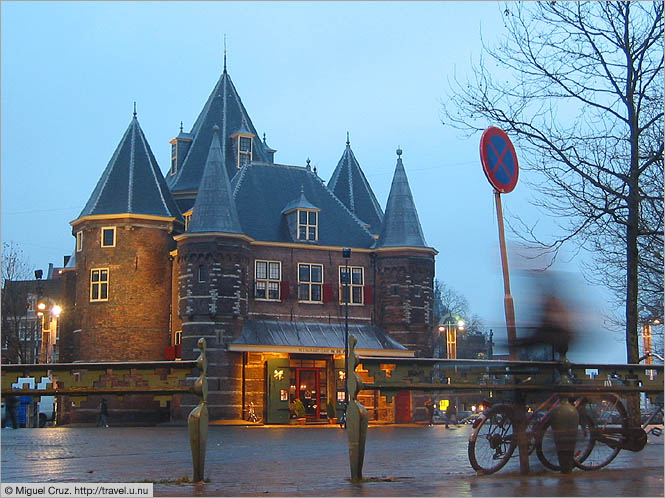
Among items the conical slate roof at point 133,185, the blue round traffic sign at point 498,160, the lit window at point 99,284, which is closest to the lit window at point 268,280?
the conical slate roof at point 133,185

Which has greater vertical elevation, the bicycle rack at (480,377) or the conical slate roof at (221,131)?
the conical slate roof at (221,131)

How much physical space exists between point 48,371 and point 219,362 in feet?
113

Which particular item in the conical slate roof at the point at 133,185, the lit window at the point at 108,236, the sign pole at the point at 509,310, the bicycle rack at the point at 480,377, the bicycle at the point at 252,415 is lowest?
the bicycle at the point at 252,415

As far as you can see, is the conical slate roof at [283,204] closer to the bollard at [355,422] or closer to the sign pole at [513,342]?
the sign pole at [513,342]

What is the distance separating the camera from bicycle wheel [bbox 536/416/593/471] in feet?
31.8

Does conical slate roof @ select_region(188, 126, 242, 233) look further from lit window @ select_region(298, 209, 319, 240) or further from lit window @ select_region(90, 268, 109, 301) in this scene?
lit window @ select_region(90, 268, 109, 301)

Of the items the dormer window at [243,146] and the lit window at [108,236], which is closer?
the lit window at [108,236]

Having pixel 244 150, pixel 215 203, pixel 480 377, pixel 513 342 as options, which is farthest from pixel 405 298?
pixel 480 377

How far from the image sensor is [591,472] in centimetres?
1005

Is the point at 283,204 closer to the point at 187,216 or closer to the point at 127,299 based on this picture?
the point at 187,216

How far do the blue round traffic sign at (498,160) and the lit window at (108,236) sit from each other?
1526 inches

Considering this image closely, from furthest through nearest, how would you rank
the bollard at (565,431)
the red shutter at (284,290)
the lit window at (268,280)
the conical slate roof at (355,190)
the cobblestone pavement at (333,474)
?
the conical slate roof at (355,190) < the red shutter at (284,290) < the lit window at (268,280) < the bollard at (565,431) < the cobblestone pavement at (333,474)

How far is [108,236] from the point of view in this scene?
4781cm

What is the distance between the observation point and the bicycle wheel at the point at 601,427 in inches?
402
